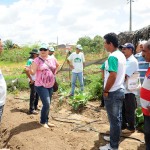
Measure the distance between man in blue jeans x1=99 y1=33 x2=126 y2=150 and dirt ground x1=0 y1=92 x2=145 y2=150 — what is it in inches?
26.1

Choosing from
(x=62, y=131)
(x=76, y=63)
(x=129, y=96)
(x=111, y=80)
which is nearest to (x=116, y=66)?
(x=111, y=80)

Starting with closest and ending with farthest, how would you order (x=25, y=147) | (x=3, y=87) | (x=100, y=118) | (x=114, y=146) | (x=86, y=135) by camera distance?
(x=3, y=87) → (x=114, y=146) → (x=25, y=147) → (x=86, y=135) → (x=100, y=118)

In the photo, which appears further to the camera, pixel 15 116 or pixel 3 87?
pixel 15 116

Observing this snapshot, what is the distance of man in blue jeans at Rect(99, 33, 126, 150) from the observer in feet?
14.1

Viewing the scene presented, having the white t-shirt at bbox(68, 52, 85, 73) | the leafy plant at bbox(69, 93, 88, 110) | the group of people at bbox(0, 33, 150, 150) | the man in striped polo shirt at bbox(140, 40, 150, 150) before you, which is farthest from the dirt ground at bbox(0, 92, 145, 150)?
the white t-shirt at bbox(68, 52, 85, 73)

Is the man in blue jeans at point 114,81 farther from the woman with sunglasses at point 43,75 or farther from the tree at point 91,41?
the tree at point 91,41

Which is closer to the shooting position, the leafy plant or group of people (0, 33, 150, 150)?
group of people (0, 33, 150, 150)

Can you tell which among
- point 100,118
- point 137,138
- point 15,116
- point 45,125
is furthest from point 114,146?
point 15,116

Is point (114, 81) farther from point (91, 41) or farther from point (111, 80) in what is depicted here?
point (91, 41)

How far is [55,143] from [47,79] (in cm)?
134

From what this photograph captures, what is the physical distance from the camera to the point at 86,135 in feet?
18.9

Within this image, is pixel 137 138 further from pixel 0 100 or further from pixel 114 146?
pixel 0 100

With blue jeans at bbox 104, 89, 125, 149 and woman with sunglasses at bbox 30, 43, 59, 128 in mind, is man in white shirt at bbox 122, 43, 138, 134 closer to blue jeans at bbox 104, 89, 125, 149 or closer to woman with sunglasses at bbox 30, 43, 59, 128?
blue jeans at bbox 104, 89, 125, 149

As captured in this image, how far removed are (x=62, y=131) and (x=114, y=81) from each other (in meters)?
2.24
